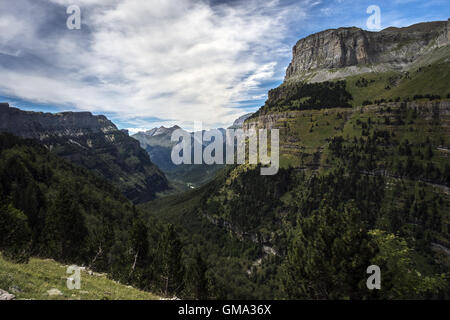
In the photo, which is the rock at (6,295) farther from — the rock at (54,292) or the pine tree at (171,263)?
the pine tree at (171,263)

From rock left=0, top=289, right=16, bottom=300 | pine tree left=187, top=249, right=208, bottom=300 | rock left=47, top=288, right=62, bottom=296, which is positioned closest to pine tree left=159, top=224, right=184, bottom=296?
pine tree left=187, top=249, right=208, bottom=300

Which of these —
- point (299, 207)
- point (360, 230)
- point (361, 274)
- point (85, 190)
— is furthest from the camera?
point (299, 207)

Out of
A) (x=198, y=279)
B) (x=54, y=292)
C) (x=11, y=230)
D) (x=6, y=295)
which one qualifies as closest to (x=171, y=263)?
(x=198, y=279)

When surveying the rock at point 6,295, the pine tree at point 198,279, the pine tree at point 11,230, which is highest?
the rock at point 6,295

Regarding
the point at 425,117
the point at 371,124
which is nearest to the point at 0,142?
the point at 371,124

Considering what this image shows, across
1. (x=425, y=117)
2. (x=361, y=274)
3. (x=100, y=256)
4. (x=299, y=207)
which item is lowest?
(x=299, y=207)

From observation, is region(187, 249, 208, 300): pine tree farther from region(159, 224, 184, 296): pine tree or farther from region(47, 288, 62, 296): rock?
region(47, 288, 62, 296): rock

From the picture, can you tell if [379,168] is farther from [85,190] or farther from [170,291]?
[85,190]

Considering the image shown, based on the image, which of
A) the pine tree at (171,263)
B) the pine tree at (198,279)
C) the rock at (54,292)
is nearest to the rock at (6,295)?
the rock at (54,292)

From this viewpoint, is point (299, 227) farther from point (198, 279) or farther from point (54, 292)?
point (198, 279)

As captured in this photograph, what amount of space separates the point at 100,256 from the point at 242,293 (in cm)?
9345

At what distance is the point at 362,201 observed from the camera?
488 feet

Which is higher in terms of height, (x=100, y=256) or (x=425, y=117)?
(x=425, y=117)
